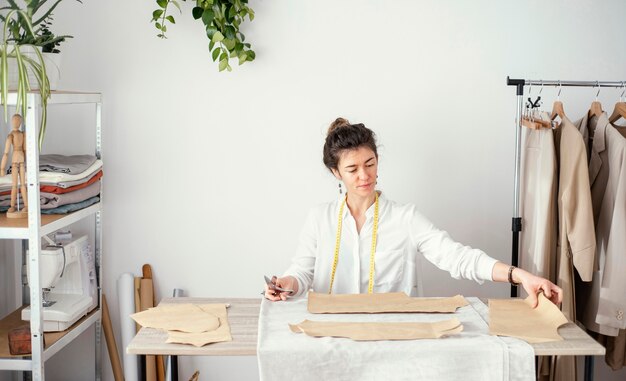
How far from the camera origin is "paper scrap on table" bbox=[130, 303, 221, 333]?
2492 millimetres

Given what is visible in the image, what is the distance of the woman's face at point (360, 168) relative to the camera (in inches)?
117

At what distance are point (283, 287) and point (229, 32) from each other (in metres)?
1.15

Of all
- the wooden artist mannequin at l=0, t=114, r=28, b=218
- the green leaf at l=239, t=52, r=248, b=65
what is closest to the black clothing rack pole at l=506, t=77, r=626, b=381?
the green leaf at l=239, t=52, r=248, b=65

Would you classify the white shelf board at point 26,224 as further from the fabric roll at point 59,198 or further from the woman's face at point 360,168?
the woman's face at point 360,168

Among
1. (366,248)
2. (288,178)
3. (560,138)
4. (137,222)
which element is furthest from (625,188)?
(137,222)

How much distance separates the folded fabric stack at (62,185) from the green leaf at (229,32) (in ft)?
2.54

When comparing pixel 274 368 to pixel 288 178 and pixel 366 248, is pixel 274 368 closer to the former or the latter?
pixel 366 248

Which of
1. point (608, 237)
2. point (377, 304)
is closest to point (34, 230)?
point (377, 304)

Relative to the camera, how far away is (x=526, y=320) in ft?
8.30

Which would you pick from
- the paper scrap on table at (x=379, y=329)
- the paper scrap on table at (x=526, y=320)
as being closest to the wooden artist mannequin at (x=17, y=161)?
the paper scrap on table at (x=379, y=329)

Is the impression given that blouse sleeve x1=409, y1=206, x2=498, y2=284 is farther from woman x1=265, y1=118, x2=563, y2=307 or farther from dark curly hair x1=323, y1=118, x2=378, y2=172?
dark curly hair x1=323, y1=118, x2=378, y2=172

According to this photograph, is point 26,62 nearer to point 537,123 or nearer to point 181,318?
point 181,318

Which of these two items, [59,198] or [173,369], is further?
[59,198]

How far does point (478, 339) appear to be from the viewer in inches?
93.1
